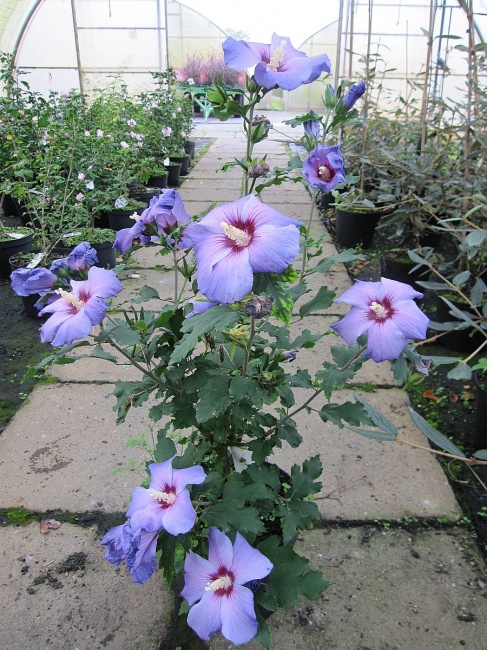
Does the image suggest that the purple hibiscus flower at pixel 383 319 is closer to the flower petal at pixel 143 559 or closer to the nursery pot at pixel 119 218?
the flower petal at pixel 143 559

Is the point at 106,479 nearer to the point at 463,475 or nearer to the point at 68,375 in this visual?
the point at 68,375

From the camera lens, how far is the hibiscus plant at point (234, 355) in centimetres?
89

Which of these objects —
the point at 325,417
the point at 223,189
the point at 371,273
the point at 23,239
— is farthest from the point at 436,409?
the point at 223,189

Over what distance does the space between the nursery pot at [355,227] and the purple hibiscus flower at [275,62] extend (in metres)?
2.99

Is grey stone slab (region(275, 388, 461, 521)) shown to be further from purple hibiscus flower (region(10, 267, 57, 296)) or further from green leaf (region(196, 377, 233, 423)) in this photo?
purple hibiscus flower (region(10, 267, 57, 296))

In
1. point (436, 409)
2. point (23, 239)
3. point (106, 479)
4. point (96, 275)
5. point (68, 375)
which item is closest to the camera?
point (96, 275)

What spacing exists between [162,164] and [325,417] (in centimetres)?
520

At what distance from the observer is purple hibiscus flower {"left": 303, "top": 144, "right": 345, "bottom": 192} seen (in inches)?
46.0

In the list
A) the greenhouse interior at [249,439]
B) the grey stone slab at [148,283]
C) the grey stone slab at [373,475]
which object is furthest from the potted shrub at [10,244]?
the grey stone slab at [373,475]

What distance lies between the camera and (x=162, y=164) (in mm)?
5934

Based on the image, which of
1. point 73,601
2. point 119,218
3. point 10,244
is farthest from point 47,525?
point 119,218

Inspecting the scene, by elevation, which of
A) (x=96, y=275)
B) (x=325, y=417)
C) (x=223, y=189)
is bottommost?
(x=223, y=189)

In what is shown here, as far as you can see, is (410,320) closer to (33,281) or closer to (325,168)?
(325,168)

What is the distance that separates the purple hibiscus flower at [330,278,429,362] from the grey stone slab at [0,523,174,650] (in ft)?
3.04
